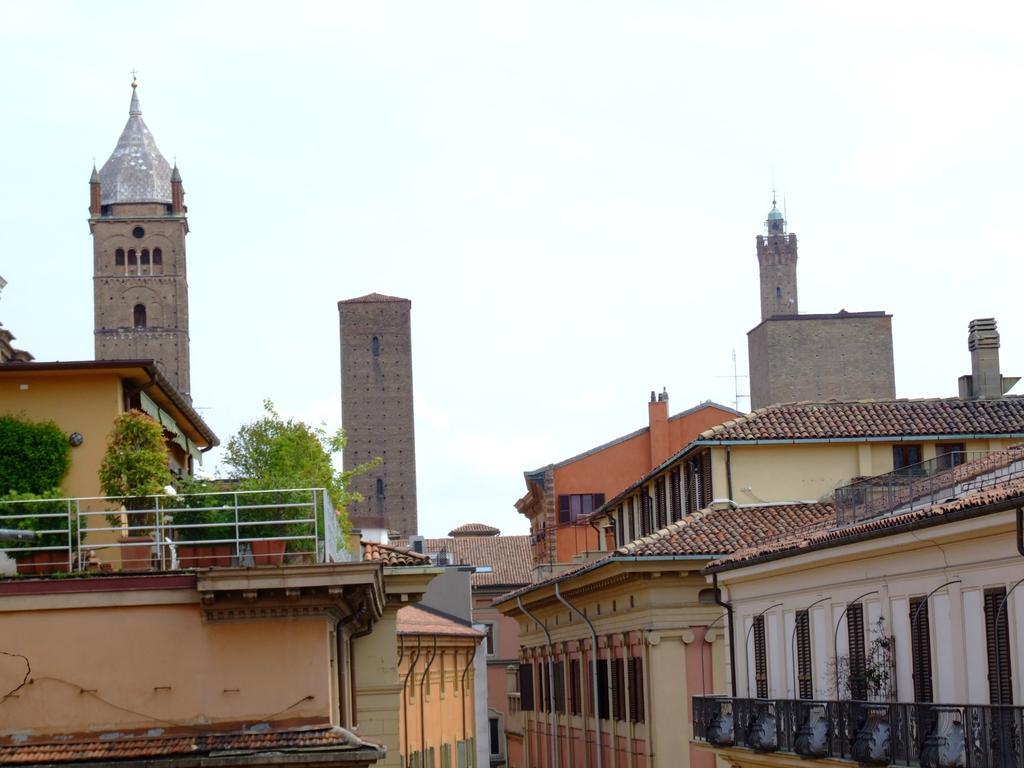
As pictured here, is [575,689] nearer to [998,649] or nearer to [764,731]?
[764,731]

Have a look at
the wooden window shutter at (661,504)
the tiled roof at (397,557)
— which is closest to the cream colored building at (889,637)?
the tiled roof at (397,557)

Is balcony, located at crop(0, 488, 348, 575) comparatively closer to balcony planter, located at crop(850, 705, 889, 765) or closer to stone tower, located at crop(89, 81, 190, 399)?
balcony planter, located at crop(850, 705, 889, 765)

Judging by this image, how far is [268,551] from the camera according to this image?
848 inches

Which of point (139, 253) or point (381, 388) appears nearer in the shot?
point (381, 388)

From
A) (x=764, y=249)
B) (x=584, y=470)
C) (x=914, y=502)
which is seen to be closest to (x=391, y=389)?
(x=764, y=249)

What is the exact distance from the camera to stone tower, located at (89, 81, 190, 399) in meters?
151

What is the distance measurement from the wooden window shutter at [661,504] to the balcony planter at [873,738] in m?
21.6

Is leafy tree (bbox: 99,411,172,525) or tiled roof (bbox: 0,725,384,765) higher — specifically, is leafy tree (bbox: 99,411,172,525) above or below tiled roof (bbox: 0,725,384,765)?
above

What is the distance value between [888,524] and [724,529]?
14487mm

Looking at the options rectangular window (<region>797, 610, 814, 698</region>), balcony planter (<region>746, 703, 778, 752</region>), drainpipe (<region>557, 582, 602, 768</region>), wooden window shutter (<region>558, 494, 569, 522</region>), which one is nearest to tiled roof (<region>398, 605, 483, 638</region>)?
drainpipe (<region>557, 582, 602, 768</region>)

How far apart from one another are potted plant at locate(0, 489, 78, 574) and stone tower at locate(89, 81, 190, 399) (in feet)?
422

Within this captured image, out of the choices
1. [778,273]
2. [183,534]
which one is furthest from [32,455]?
[778,273]

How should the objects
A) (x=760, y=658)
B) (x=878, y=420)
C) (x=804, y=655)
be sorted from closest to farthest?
(x=804, y=655)
(x=760, y=658)
(x=878, y=420)

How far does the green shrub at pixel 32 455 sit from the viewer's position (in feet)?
80.2
